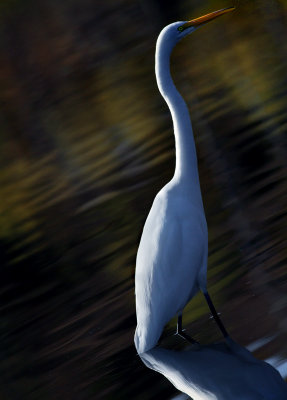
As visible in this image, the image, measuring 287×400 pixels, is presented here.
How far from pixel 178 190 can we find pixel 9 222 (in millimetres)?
5049

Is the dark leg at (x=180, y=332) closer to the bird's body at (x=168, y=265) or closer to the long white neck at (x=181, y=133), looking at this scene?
the bird's body at (x=168, y=265)

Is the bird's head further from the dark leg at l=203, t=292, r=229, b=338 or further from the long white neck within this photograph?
the dark leg at l=203, t=292, r=229, b=338

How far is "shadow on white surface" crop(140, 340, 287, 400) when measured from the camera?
11.0 ft

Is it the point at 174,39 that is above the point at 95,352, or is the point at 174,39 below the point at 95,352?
above

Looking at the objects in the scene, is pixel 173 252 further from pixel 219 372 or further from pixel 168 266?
pixel 219 372

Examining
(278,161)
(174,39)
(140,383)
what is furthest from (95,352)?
(278,161)

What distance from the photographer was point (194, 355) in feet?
12.9

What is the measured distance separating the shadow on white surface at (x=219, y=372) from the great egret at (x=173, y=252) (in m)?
0.13

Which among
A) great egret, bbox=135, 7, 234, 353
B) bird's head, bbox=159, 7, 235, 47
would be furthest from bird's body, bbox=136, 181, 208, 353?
bird's head, bbox=159, 7, 235, 47

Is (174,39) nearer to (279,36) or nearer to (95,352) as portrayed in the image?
(95,352)

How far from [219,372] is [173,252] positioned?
0.78m

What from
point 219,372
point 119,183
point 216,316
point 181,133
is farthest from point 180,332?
point 119,183

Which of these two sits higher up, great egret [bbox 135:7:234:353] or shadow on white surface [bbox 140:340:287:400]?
great egret [bbox 135:7:234:353]

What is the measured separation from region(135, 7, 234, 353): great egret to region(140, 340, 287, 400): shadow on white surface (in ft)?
0.42
